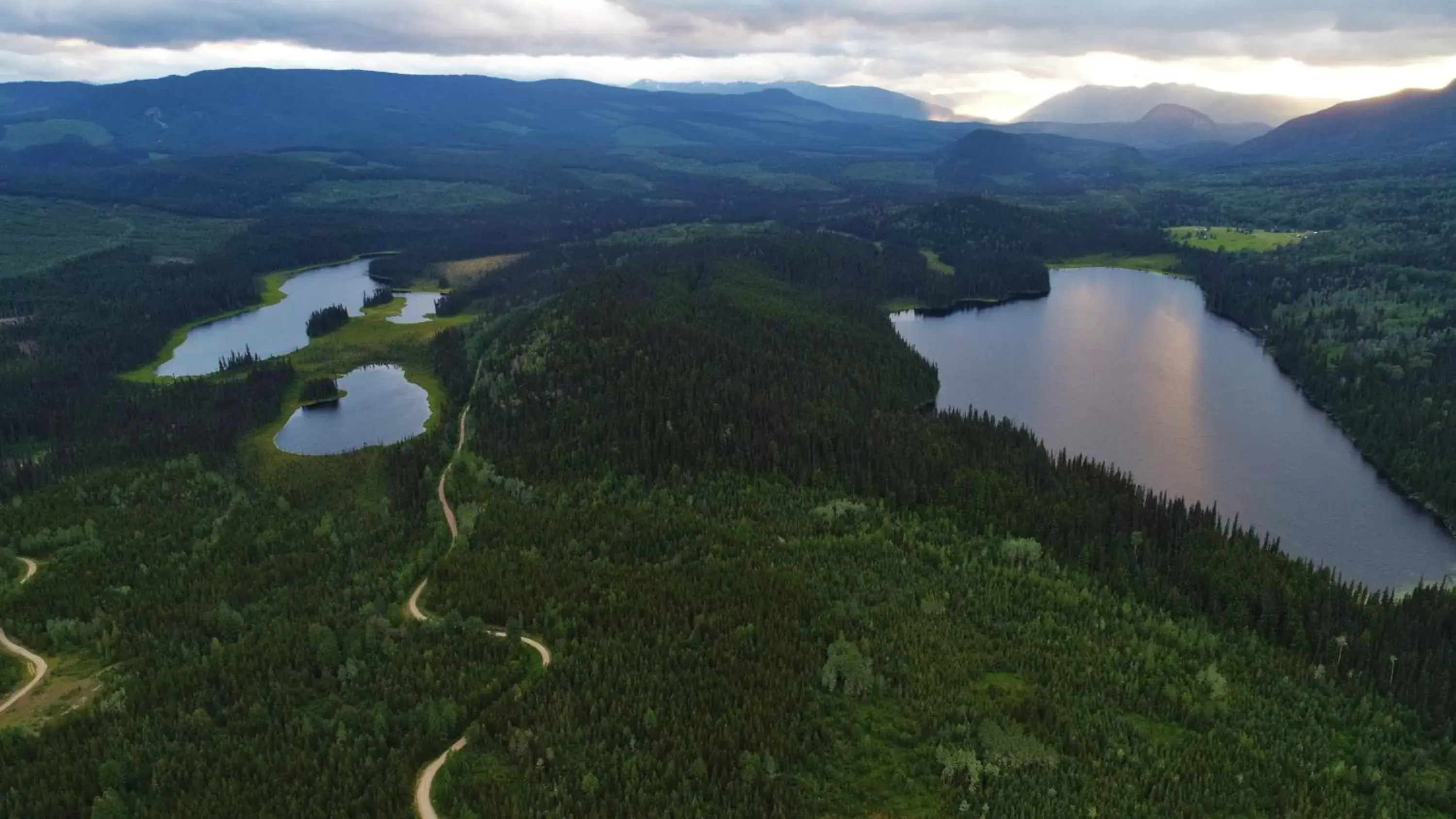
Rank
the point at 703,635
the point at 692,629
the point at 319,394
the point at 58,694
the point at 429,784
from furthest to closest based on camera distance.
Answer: the point at 319,394
the point at 692,629
the point at 703,635
the point at 58,694
the point at 429,784

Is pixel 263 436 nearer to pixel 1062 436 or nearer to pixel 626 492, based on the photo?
pixel 626 492

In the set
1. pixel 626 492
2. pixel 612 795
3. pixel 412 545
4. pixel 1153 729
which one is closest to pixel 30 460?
pixel 412 545

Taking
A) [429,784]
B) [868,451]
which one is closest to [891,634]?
[429,784]

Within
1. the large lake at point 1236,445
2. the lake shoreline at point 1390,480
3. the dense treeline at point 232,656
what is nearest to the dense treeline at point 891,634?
the dense treeline at point 232,656

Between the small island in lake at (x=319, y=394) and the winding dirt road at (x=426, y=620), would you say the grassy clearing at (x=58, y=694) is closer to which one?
the winding dirt road at (x=426, y=620)

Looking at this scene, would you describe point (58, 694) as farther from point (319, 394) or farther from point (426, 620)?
point (319, 394)
